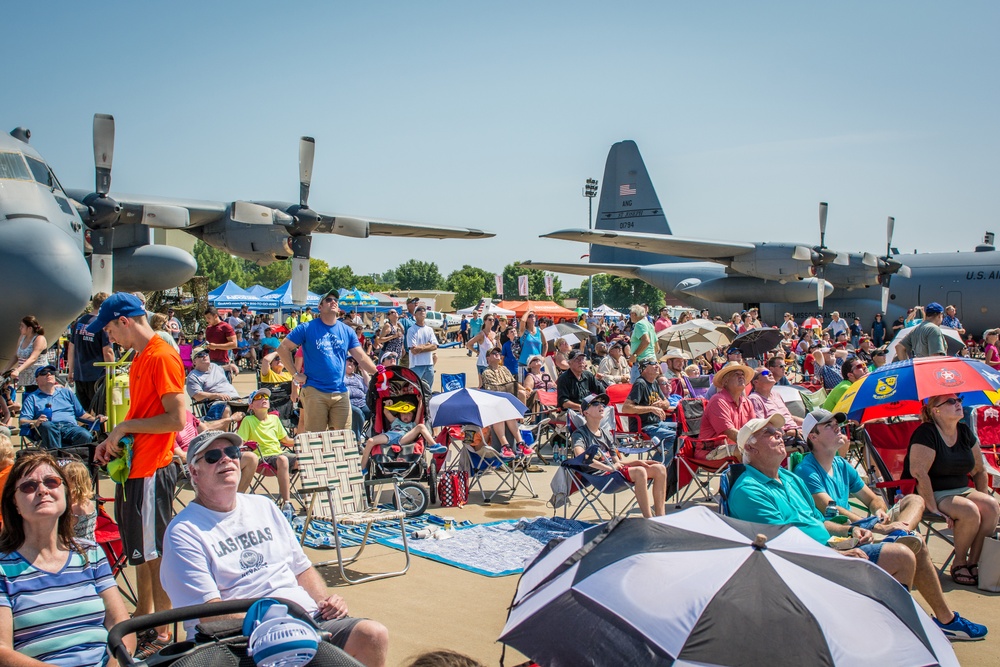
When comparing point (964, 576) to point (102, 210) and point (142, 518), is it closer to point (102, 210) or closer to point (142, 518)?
point (142, 518)

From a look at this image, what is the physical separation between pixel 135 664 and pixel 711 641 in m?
1.60

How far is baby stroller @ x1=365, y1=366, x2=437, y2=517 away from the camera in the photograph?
706cm

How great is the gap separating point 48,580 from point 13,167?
313 inches

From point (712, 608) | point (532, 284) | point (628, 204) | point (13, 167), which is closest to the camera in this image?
point (712, 608)

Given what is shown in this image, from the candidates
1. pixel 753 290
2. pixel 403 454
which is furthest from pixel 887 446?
pixel 753 290

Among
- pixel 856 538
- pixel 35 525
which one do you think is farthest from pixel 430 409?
pixel 35 525

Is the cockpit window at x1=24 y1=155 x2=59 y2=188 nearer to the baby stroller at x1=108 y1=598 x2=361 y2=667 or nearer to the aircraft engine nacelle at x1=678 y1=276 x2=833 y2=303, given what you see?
the baby stroller at x1=108 y1=598 x2=361 y2=667

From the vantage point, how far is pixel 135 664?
211 cm

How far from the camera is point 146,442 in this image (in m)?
4.00

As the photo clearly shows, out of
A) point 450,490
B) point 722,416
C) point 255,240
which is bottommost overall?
point 450,490

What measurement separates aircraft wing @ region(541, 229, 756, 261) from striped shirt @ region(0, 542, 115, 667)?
1819 cm

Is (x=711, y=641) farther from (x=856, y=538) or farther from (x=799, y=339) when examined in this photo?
(x=799, y=339)

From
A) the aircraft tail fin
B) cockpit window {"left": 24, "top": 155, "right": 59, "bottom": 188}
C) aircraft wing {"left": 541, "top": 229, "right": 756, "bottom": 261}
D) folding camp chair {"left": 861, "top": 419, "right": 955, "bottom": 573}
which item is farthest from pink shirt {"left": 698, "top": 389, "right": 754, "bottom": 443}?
the aircraft tail fin

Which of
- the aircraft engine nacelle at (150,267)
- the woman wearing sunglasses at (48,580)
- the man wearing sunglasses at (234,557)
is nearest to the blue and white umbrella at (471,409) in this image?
the man wearing sunglasses at (234,557)
